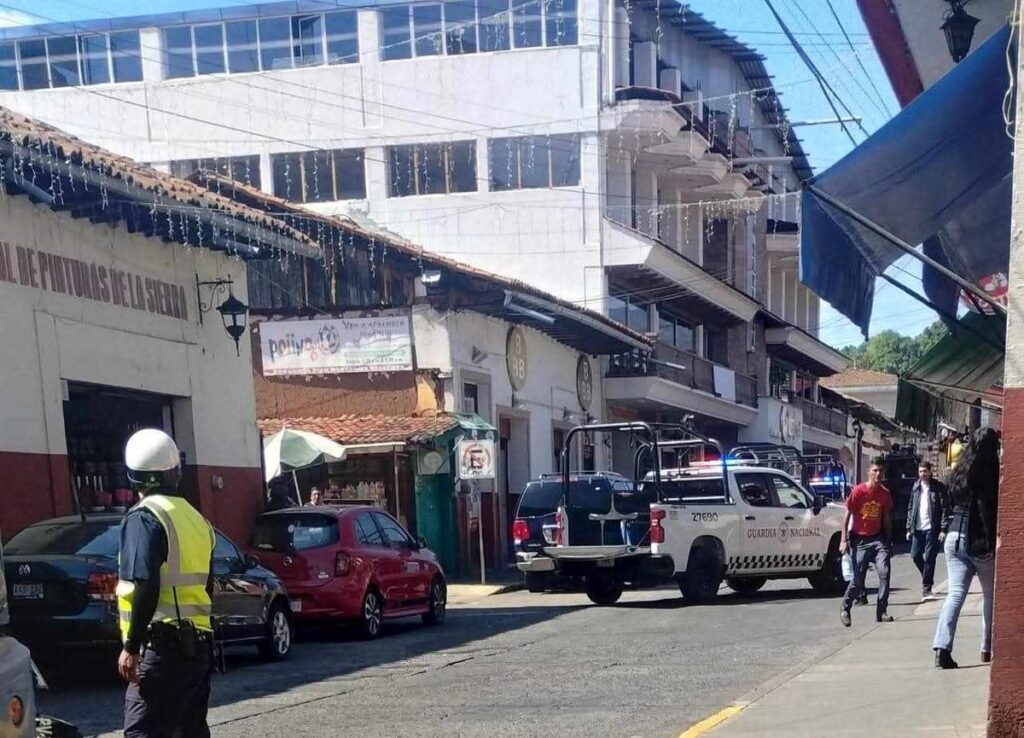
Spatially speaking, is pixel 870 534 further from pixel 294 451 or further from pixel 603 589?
pixel 294 451

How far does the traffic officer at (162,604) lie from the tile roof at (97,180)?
26.9ft

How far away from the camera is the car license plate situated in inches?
440

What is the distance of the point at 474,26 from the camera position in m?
34.6

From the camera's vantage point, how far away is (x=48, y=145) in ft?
45.5

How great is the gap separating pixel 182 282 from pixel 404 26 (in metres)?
18.7

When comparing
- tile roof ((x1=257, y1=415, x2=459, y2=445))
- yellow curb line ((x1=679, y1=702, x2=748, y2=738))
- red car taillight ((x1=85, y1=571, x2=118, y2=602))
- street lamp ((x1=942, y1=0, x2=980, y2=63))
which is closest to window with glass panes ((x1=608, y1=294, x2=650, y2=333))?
tile roof ((x1=257, y1=415, x2=459, y2=445))

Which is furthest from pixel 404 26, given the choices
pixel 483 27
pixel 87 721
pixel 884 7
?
pixel 87 721

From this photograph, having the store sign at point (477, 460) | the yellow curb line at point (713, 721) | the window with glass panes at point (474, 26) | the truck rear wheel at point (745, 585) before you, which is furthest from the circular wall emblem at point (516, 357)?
the yellow curb line at point (713, 721)

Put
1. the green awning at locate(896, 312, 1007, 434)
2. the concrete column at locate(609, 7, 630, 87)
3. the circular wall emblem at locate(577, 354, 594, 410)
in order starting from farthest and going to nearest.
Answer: the concrete column at locate(609, 7, 630, 87) < the circular wall emblem at locate(577, 354, 594, 410) < the green awning at locate(896, 312, 1007, 434)

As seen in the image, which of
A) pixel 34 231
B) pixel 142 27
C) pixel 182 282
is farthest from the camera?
pixel 142 27

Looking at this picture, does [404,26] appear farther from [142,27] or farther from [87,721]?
[87,721]

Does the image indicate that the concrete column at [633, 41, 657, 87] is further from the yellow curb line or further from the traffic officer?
the traffic officer

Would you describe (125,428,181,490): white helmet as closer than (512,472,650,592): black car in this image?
Yes

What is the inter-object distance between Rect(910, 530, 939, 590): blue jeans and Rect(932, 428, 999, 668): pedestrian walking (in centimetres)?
768
